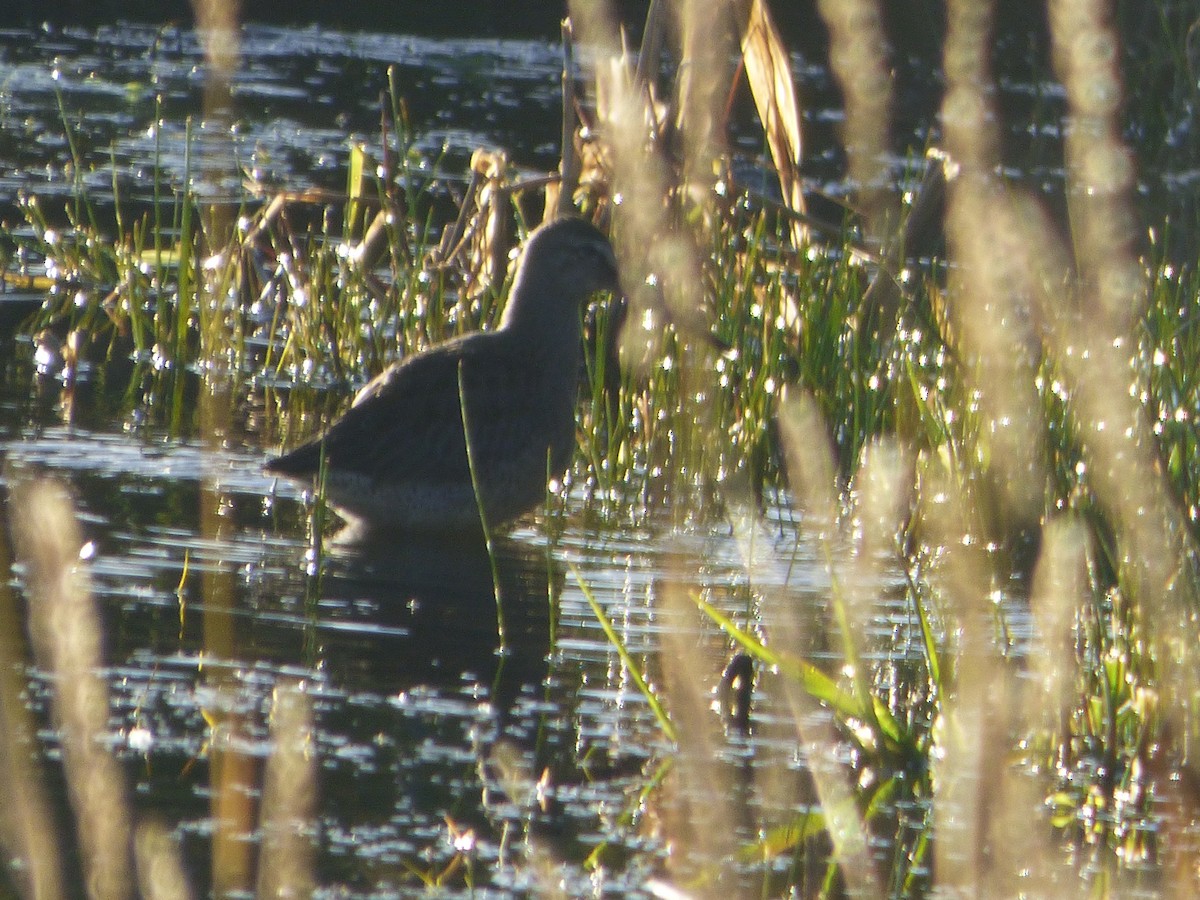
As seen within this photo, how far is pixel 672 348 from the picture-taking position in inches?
256

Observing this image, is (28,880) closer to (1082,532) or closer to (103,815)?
(103,815)

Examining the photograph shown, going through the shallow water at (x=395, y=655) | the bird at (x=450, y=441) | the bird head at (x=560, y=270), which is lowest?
the shallow water at (x=395, y=655)

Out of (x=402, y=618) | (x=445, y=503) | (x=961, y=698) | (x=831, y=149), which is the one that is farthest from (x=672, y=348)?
(x=831, y=149)

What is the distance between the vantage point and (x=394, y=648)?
14.7 ft

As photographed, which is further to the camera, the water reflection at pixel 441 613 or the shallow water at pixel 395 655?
the water reflection at pixel 441 613

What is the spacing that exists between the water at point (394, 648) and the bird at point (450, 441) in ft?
0.48

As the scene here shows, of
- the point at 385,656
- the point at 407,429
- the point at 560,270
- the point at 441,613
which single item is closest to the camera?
the point at 385,656

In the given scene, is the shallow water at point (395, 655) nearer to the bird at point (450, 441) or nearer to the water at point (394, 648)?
the water at point (394, 648)

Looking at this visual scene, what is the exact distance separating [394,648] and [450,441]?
1.31 meters

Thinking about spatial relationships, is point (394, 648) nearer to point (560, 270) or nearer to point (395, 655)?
point (395, 655)

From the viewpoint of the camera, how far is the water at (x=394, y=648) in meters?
3.44

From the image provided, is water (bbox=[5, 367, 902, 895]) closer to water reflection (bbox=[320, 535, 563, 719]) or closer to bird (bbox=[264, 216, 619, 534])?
water reflection (bbox=[320, 535, 563, 719])

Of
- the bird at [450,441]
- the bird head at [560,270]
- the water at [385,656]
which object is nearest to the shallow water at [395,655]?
the water at [385,656]

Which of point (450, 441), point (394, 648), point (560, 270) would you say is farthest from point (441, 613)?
point (560, 270)
